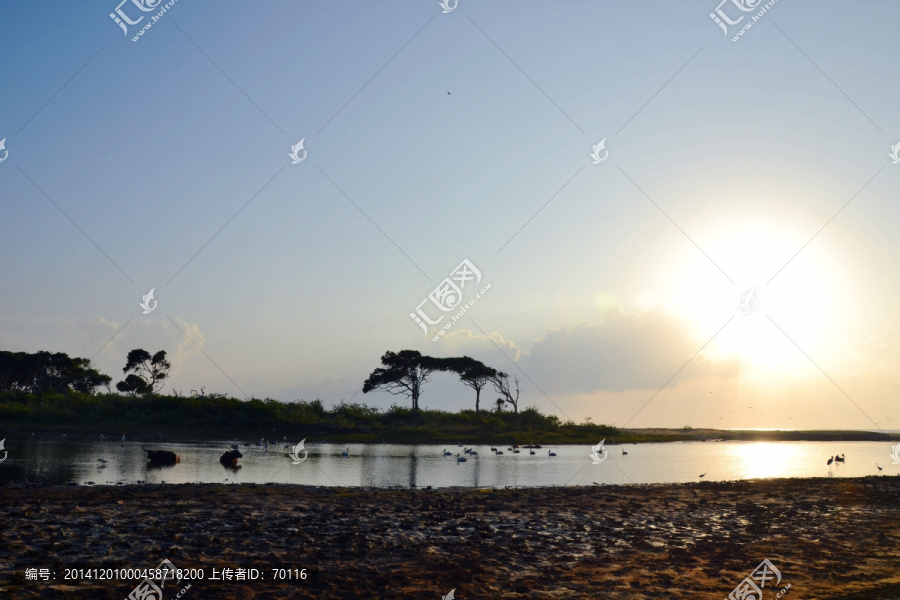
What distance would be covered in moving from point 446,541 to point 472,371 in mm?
73867

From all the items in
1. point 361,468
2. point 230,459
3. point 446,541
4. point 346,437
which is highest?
point 346,437

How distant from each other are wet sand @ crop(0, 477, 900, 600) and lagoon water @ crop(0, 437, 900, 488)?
6.19 m

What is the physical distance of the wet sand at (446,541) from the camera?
1238cm

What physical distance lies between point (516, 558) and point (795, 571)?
19.8 ft

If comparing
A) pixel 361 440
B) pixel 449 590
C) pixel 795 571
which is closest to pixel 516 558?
pixel 449 590

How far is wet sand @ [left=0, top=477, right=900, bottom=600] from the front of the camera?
12.4 m

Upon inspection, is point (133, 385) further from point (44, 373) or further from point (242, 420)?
point (242, 420)

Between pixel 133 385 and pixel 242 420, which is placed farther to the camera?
pixel 133 385

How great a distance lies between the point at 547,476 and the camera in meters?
37.4

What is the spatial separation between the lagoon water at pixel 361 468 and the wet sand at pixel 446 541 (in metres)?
6.19

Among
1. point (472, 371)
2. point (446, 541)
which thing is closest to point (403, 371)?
point (472, 371)

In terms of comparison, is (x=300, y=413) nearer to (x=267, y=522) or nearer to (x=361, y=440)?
(x=361, y=440)

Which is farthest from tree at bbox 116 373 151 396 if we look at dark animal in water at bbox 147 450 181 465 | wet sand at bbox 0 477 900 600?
wet sand at bbox 0 477 900 600

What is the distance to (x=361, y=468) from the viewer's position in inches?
1518
